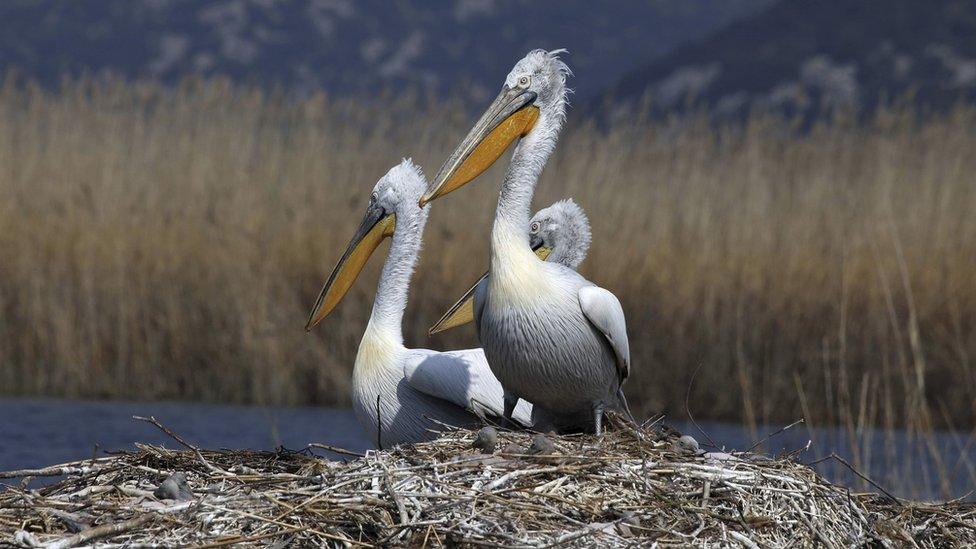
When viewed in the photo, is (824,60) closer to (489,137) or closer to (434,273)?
(434,273)

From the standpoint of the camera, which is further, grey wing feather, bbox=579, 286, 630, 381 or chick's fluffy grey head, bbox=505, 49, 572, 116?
chick's fluffy grey head, bbox=505, 49, 572, 116

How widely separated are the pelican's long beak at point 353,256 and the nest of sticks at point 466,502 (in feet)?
6.08

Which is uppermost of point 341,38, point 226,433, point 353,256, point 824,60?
point 341,38

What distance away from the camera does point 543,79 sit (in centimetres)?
538

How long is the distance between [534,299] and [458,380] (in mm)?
772

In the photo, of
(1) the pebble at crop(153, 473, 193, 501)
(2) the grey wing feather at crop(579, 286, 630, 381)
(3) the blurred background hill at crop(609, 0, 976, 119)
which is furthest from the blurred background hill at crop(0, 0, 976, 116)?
(1) the pebble at crop(153, 473, 193, 501)

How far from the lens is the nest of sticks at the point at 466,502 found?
3.97 m

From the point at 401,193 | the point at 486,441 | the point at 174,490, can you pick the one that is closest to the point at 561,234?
the point at 401,193

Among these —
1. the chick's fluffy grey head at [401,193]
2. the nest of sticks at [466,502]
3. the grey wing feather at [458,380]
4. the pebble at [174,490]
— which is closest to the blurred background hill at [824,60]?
the chick's fluffy grey head at [401,193]

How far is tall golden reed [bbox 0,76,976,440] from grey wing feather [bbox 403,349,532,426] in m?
3.73

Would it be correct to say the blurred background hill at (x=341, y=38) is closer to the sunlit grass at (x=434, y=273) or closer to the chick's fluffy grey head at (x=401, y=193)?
the sunlit grass at (x=434, y=273)

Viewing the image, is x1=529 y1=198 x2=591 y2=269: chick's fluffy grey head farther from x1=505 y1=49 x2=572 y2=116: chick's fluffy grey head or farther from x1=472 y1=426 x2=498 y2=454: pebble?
x1=472 y1=426 x2=498 y2=454: pebble

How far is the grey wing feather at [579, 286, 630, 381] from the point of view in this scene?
5.07 m

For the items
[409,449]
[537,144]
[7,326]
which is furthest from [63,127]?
[409,449]
